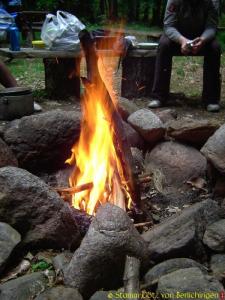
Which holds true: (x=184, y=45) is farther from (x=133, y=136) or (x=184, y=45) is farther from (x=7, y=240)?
(x=7, y=240)

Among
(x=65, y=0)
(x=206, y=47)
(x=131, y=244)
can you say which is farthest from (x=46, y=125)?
(x=65, y=0)

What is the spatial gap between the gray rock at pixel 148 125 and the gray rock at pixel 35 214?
1566 mm

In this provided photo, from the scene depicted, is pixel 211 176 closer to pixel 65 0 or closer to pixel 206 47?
pixel 206 47

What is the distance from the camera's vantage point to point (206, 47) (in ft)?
19.9

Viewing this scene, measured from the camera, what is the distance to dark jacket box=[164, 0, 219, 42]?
6039mm

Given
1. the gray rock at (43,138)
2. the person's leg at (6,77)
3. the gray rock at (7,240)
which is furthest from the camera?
the person's leg at (6,77)

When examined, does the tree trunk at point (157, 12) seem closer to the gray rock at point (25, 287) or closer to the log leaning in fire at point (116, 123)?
the log leaning in fire at point (116, 123)

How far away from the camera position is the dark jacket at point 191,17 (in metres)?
6.04

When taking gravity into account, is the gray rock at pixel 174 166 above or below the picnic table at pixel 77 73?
below

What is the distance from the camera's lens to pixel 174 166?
437 cm

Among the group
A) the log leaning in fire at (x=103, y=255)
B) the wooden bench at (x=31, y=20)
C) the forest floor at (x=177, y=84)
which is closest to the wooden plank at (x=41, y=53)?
the forest floor at (x=177, y=84)

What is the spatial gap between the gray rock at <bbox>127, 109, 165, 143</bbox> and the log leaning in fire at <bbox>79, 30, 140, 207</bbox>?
2.32ft

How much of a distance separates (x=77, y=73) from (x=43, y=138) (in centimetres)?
257

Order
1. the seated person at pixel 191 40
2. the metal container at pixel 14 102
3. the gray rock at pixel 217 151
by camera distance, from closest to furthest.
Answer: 1. the gray rock at pixel 217 151
2. the metal container at pixel 14 102
3. the seated person at pixel 191 40
